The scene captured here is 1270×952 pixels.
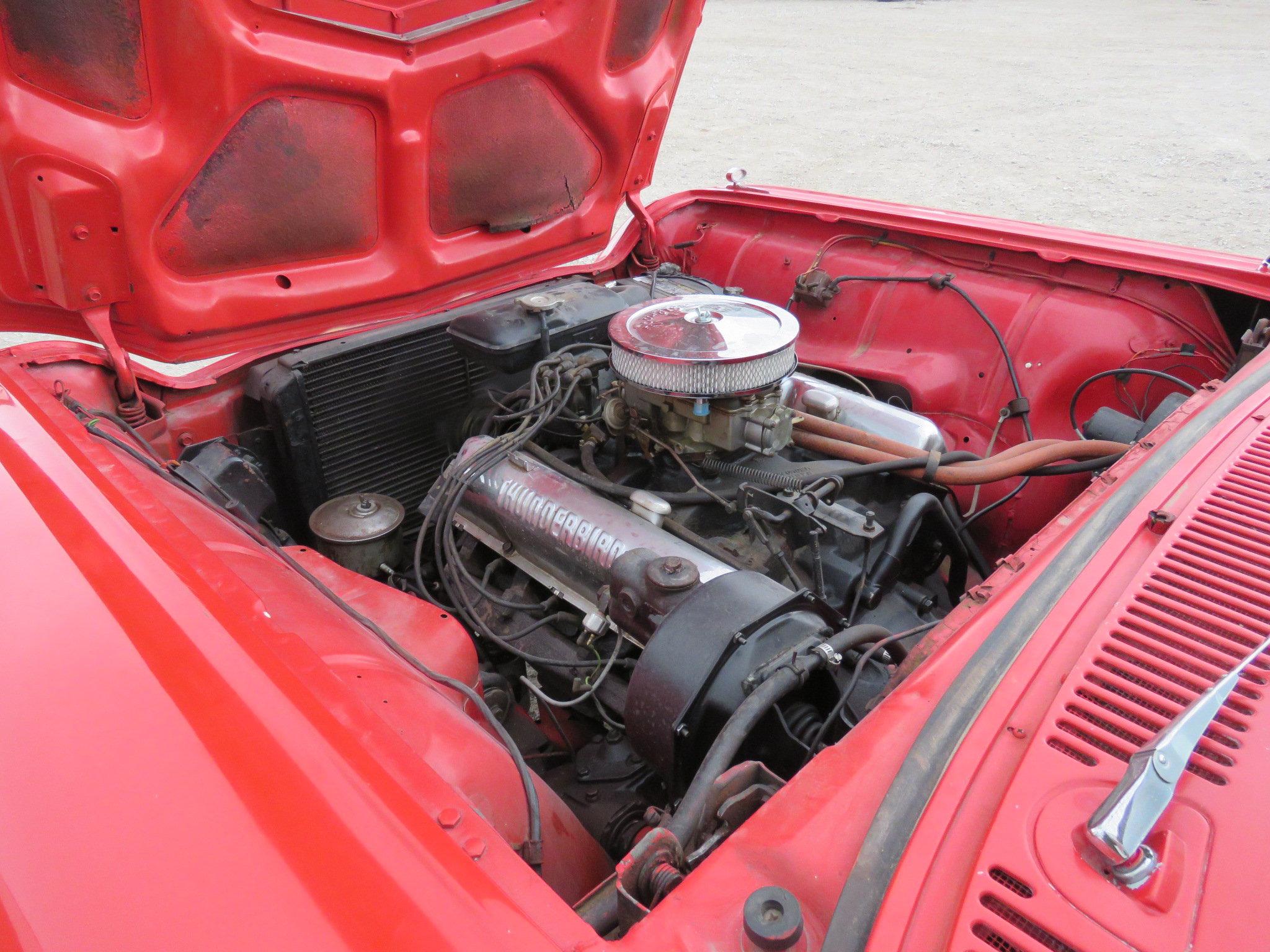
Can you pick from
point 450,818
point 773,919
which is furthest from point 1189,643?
point 450,818

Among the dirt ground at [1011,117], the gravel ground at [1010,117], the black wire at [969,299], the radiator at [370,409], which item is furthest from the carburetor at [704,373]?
the dirt ground at [1011,117]

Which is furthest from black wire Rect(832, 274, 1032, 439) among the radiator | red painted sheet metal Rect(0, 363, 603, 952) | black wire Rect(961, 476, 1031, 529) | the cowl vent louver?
red painted sheet metal Rect(0, 363, 603, 952)

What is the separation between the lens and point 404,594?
4.71 feet

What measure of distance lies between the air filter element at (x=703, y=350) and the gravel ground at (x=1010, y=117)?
13.9ft

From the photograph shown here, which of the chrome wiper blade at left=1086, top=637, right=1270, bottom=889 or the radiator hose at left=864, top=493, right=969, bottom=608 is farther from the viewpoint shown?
the radiator hose at left=864, top=493, right=969, bottom=608

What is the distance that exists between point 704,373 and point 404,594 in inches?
27.1

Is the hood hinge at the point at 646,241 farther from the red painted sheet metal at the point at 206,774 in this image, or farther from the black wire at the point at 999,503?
the red painted sheet metal at the point at 206,774

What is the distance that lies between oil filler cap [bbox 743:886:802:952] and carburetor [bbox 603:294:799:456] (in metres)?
1.03

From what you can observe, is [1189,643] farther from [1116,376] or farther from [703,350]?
[1116,376]

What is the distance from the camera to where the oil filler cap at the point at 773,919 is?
23.1 inches

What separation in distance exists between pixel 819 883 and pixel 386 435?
5.22 ft

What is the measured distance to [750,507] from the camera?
5.24 feet

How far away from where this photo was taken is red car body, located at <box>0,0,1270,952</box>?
2.00ft

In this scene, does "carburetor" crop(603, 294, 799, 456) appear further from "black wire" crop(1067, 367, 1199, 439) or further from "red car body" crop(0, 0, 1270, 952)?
"black wire" crop(1067, 367, 1199, 439)
